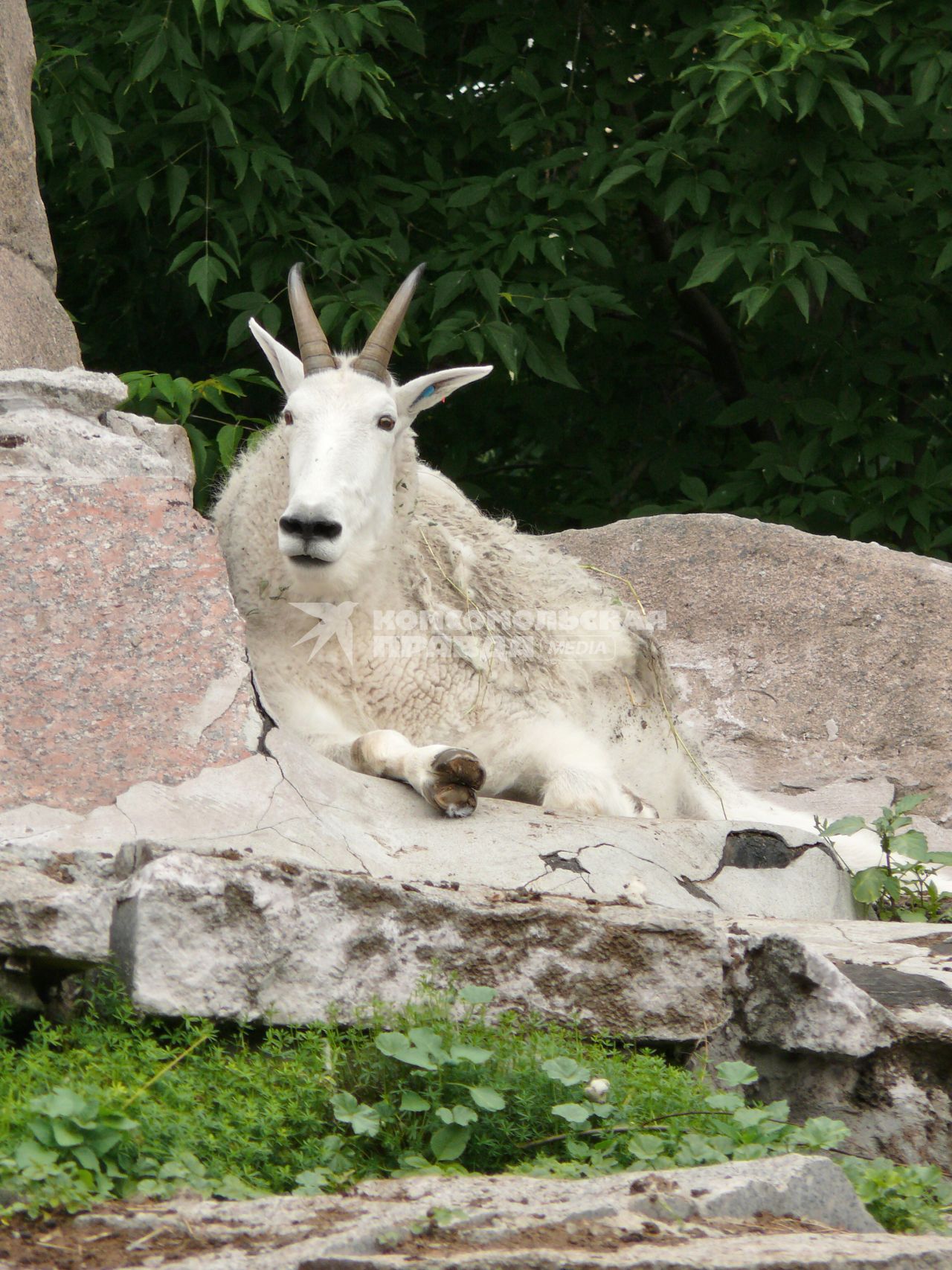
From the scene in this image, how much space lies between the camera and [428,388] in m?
5.52

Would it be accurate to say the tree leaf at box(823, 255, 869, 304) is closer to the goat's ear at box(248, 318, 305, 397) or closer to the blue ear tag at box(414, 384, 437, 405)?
the blue ear tag at box(414, 384, 437, 405)

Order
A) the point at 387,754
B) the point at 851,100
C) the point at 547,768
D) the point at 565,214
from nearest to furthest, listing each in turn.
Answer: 1. the point at 387,754
2. the point at 547,768
3. the point at 851,100
4. the point at 565,214

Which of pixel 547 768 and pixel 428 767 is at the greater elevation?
pixel 428 767

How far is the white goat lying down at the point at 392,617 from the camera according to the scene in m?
5.02

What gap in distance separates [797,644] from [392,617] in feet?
9.22

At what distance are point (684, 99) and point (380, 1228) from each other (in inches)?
250

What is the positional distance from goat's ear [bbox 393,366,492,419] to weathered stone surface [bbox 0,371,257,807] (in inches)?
39.7

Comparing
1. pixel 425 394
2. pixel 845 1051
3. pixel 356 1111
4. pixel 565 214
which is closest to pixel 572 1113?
pixel 356 1111

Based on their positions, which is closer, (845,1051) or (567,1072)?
(567,1072)

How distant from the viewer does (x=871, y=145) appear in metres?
7.66

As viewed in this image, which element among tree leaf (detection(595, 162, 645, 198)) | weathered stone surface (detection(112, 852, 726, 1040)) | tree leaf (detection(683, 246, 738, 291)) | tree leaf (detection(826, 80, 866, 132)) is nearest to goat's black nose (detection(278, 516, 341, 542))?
weathered stone surface (detection(112, 852, 726, 1040))

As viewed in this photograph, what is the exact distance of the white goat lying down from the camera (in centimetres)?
502

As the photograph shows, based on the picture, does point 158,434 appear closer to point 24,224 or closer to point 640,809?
point 24,224

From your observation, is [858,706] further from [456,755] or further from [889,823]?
[456,755]
